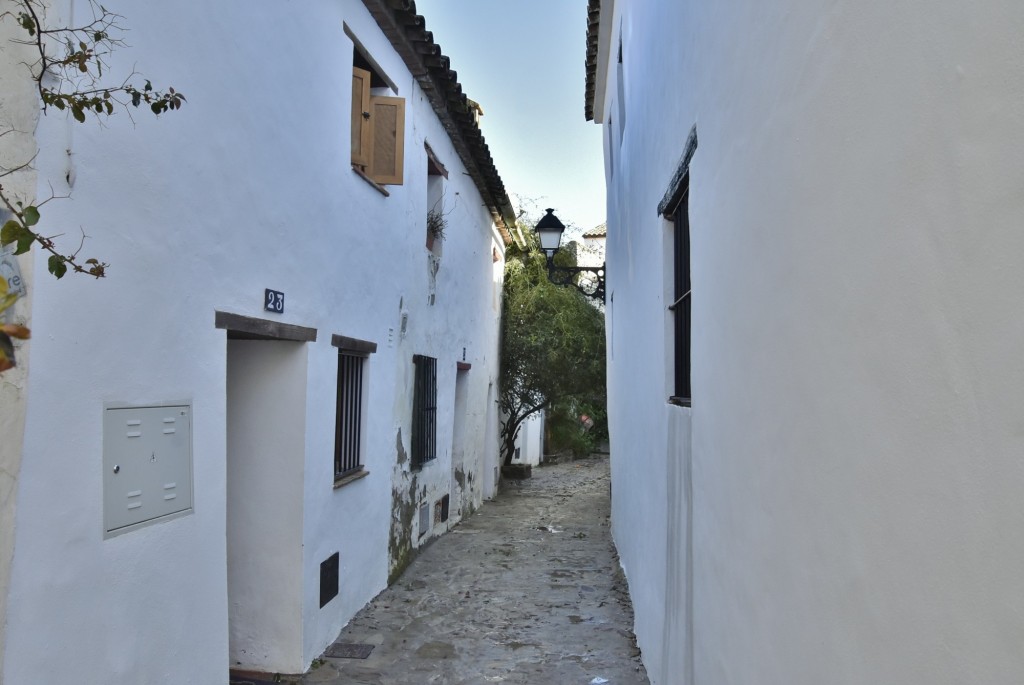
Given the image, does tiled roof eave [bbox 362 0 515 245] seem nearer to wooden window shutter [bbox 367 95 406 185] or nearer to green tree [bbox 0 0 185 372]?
wooden window shutter [bbox 367 95 406 185]

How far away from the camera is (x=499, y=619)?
6.88 metres

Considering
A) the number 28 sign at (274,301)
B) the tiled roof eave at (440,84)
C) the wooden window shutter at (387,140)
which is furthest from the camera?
the tiled roof eave at (440,84)

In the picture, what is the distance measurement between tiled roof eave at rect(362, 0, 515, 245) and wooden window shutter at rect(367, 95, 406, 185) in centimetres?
76

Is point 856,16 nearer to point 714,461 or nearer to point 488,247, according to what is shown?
point 714,461

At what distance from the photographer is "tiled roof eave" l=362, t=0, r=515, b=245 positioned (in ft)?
23.5

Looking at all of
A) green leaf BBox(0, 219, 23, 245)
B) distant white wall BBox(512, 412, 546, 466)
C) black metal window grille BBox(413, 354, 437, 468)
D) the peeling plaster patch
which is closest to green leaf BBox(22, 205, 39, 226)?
green leaf BBox(0, 219, 23, 245)

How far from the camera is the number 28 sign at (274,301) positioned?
15.6 ft

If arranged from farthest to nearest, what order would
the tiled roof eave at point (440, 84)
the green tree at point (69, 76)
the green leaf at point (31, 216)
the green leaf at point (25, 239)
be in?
the tiled roof eave at point (440, 84) → the green tree at point (69, 76) → the green leaf at point (31, 216) → the green leaf at point (25, 239)

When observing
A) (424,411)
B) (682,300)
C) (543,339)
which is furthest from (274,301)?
(543,339)

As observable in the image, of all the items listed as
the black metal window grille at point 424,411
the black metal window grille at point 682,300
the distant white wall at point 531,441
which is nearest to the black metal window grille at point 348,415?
the black metal window grille at point 424,411

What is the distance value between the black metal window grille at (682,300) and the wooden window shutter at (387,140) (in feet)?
10.4

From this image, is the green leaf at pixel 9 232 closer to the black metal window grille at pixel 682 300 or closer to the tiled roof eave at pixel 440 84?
the black metal window grille at pixel 682 300

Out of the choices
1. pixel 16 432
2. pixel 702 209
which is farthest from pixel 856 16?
pixel 16 432

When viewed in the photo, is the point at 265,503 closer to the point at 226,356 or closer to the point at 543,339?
the point at 226,356
